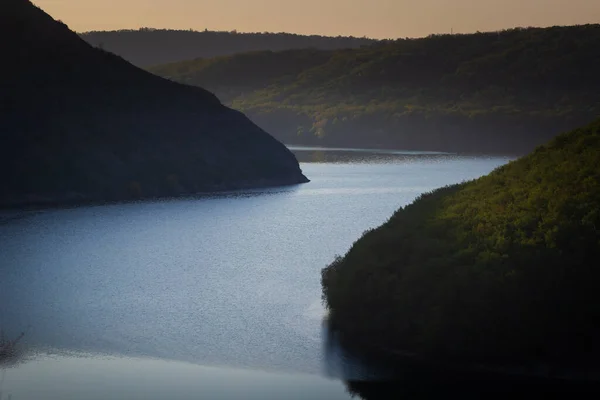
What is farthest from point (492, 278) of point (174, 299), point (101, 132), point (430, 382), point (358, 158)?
point (358, 158)

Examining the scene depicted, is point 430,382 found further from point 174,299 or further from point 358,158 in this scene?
point 358,158

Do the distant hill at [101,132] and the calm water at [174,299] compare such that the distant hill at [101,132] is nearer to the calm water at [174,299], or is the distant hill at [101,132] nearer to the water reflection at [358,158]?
the calm water at [174,299]

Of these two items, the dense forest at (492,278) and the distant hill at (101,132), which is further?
the distant hill at (101,132)

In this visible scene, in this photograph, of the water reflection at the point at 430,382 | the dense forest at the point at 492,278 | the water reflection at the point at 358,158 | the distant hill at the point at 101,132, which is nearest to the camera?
the water reflection at the point at 430,382

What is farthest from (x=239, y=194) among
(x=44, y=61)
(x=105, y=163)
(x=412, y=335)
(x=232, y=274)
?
(x=412, y=335)

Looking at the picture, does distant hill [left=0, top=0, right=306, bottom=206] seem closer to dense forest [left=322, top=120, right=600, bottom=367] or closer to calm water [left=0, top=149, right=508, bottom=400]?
calm water [left=0, top=149, right=508, bottom=400]

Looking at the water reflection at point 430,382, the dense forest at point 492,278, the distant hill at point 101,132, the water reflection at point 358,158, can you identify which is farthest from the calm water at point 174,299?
the water reflection at point 358,158

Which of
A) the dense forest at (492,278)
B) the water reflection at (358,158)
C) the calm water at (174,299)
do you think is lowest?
the water reflection at (358,158)
